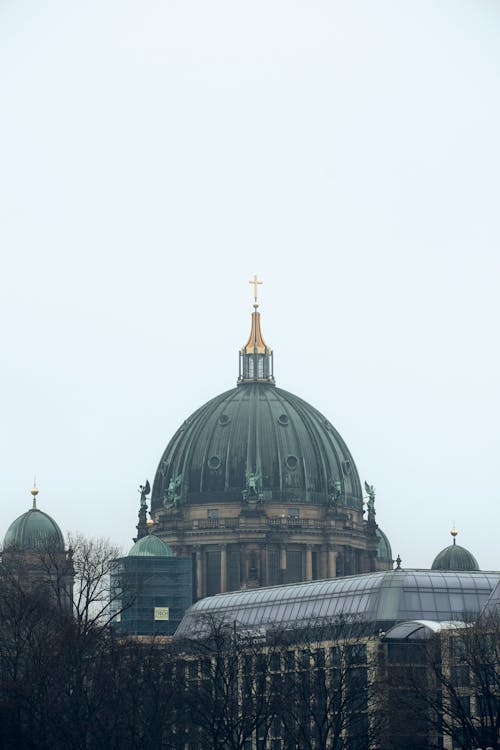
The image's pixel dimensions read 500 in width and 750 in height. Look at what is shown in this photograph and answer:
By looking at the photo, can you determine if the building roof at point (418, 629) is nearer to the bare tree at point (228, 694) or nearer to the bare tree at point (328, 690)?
the bare tree at point (328, 690)

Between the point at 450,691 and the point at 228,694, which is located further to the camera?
the point at 228,694

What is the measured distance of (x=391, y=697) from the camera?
172 meters

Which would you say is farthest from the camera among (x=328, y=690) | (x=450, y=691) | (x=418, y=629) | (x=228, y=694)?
(x=418, y=629)

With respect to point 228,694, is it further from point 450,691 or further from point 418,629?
point 418,629

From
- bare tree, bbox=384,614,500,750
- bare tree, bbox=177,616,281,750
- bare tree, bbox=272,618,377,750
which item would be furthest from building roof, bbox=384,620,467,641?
bare tree, bbox=177,616,281,750

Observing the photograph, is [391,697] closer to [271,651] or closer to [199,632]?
[271,651]

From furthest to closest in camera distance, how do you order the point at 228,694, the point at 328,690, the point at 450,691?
the point at 328,690 → the point at 228,694 → the point at 450,691

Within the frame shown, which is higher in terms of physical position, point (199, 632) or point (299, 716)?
point (199, 632)

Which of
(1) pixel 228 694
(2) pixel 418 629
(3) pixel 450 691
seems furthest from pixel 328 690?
(2) pixel 418 629

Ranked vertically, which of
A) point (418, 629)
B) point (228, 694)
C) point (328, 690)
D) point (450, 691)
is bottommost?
point (450, 691)

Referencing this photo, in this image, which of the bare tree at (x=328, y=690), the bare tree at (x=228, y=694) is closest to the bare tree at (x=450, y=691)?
the bare tree at (x=328, y=690)

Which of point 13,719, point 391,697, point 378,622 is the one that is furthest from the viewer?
point 378,622

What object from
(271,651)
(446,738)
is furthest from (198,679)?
(446,738)

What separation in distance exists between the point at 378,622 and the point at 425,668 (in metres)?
14.4
